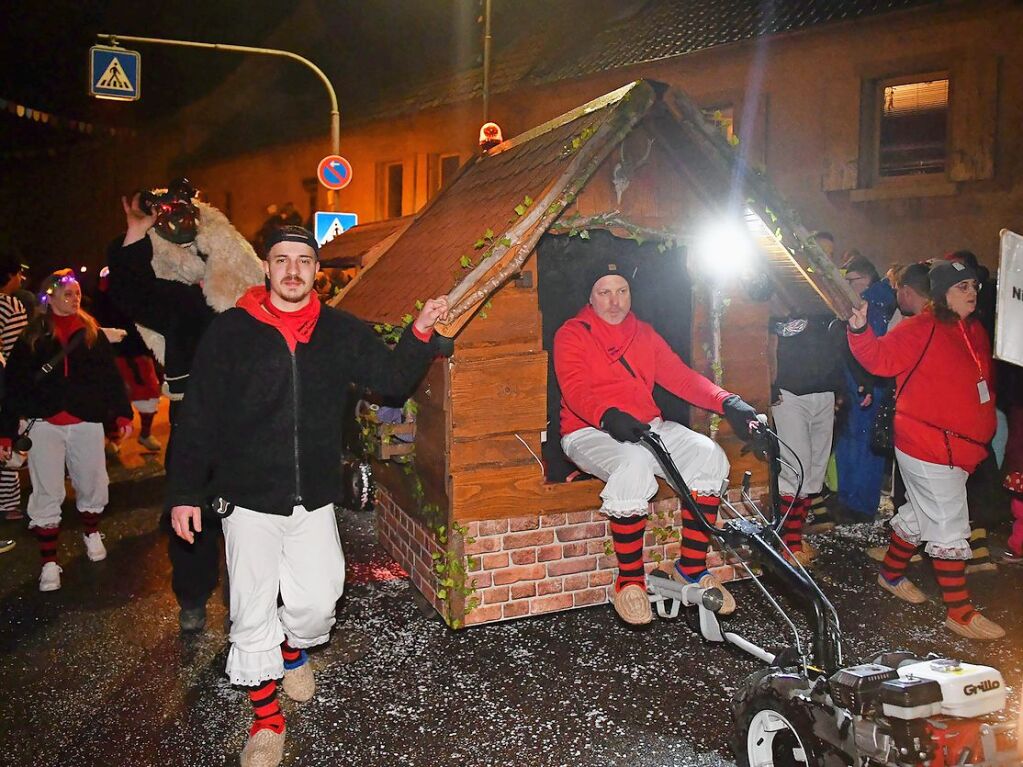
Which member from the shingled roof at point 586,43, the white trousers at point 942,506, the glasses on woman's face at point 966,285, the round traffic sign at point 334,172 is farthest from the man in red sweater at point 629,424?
the round traffic sign at point 334,172

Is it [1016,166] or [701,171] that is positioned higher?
[1016,166]

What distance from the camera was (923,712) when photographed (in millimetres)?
2814

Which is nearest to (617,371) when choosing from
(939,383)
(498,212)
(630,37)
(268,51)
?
(498,212)

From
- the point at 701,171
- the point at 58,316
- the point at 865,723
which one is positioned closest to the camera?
the point at 865,723

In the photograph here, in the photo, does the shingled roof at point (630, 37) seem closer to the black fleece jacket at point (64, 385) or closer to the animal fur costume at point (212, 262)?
the animal fur costume at point (212, 262)

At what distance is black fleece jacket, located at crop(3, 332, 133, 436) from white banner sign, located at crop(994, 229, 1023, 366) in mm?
5639

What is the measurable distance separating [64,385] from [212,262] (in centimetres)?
196

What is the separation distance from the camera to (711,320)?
5.70 metres

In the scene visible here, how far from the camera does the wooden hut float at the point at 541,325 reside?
4867 mm

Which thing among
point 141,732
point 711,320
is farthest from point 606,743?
point 711,320

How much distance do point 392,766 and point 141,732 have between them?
1260 mm

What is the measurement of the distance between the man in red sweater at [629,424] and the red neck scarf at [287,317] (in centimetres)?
168

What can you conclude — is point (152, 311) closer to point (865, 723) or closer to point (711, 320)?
point (711, 320)

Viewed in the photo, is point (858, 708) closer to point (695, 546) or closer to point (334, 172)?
point (695, 546)
